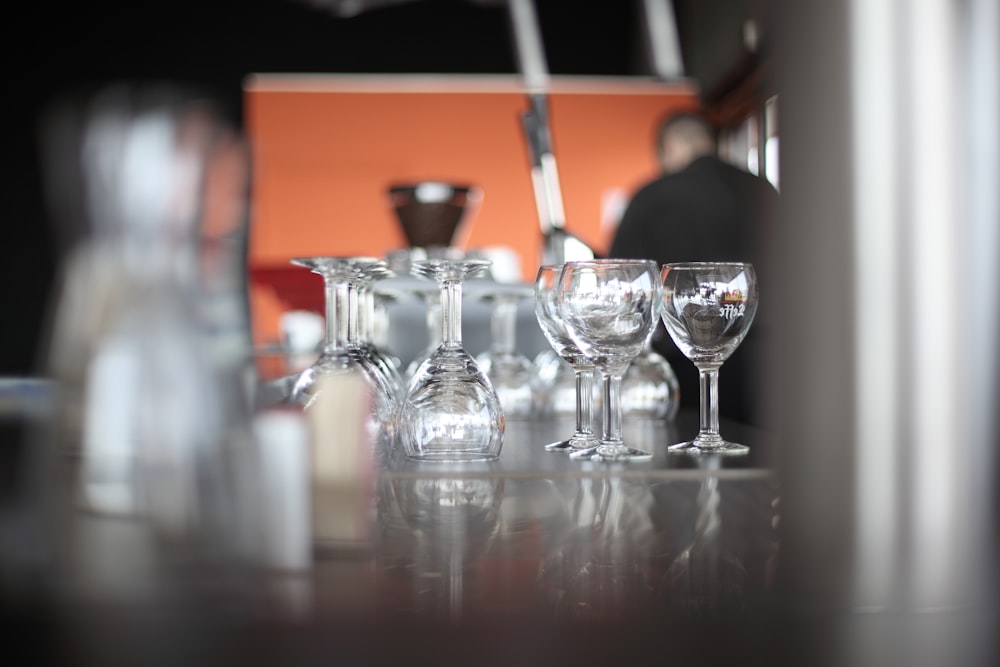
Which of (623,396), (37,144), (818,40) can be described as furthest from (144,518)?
(37,144)

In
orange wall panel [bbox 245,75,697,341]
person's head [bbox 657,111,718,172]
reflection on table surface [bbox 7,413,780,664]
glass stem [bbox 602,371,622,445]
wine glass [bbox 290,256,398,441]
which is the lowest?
reflection on table surface [bbox 7,413,780,664]

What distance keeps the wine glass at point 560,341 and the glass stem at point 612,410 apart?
0.02 metres

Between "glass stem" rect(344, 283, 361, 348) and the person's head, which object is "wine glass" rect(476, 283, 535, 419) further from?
the person's head

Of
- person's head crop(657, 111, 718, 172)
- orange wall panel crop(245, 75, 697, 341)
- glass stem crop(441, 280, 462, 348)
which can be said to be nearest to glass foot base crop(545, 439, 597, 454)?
glass stem crop(441, 280, 462, 348)

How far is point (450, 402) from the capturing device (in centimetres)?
79

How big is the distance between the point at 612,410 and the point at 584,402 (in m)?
0.11

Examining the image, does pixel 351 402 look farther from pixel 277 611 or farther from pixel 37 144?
pixel 37 144

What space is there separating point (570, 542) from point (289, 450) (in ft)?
0.53

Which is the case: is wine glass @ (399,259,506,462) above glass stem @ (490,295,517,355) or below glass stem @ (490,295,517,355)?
below

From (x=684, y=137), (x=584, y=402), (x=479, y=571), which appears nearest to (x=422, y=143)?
(x=684, y=137)

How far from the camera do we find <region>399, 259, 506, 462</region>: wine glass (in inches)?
30.4

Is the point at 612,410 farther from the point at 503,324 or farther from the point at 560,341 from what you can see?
the point at 503,324

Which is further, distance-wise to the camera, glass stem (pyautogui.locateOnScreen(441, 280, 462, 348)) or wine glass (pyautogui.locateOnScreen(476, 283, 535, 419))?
wine glass (pyautogui.locateOnScreen(476, 283, 535, 419))

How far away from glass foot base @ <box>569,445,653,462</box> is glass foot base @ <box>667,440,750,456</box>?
36mm
